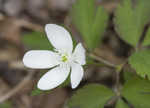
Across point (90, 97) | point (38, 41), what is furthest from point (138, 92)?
point (38, 41)

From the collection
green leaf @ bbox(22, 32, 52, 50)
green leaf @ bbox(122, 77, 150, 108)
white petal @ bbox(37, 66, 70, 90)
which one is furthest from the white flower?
green leaf @ bbox(122, 77, 150, 108)

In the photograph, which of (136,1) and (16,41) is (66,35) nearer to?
(136,1)

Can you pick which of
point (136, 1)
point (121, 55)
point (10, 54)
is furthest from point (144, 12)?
point (10, 54)

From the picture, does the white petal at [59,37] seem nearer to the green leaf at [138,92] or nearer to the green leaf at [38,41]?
the green leaf at [38,41]

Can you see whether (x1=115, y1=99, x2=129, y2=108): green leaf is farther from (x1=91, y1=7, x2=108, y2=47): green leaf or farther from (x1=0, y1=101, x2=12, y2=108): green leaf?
(x1=0, y1=101, x2=12, y2=108): green leaf

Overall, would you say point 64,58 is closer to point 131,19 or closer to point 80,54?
point 80,54
